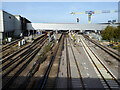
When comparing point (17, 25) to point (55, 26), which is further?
point (55, 26)

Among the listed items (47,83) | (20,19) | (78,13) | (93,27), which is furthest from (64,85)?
(78,13)

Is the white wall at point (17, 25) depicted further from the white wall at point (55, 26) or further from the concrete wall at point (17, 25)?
the white wall at point (55, 26)

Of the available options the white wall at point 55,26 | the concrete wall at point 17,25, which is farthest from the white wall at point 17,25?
the white wall at point 55,26

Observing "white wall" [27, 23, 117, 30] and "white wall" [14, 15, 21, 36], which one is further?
"white wall" [27, 23, 117, 30]

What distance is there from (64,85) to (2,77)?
12.0 feet

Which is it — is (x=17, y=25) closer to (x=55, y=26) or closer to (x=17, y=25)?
(x=17, y=25)

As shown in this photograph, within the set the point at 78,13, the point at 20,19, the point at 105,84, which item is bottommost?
the point at 105,84

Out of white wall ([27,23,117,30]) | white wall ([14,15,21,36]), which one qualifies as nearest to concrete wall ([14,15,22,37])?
white wall ([14,15,21,36])

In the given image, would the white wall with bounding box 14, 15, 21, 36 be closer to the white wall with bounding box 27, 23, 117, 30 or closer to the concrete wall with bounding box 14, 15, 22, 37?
the concrete wall with bounding box 14, 15, 22, 37

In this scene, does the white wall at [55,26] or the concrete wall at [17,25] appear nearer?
the concrete wall at [17,25]

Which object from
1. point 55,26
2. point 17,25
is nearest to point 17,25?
point 17,25

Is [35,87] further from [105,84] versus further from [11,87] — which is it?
[105,84]

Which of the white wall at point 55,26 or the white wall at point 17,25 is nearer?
the white wall at point 17,25

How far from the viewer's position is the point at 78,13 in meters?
77.9
